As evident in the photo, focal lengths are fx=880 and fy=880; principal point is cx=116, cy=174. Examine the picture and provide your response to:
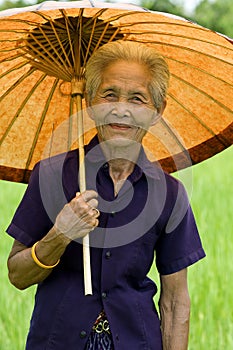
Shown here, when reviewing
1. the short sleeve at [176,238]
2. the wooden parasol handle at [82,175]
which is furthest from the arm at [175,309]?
the wooden parasol handle at [82,175]

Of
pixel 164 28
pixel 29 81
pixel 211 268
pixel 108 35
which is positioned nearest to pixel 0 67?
pixel 29 81

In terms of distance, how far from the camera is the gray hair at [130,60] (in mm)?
2570

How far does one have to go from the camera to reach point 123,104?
2.53m

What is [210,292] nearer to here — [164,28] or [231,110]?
[231,110]

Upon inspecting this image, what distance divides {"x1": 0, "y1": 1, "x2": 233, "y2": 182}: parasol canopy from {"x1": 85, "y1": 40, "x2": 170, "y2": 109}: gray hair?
2.7 inches

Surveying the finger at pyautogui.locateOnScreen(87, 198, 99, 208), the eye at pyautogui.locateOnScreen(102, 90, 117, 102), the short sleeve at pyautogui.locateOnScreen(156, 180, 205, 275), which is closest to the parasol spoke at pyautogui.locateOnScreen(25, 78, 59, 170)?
the eye at pyautogui.locateOnScreen(102, 90, 117, 102)

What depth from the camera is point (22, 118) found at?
2939 mm

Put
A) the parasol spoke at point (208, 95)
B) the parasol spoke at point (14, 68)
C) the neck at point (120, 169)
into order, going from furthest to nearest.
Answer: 1. the parasol spoke at point (208, 95)
2. the parasol spoke at point (14, 68)
3. the neck at point (120, 169)

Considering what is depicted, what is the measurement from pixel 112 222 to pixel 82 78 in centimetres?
46

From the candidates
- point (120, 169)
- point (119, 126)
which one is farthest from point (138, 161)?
point (119, 126)

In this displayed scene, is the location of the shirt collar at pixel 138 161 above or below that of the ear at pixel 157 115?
below

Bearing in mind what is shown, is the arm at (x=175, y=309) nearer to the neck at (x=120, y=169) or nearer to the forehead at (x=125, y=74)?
the neck at (x=120, y=169)

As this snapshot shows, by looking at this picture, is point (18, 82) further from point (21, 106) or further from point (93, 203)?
point (93, 203)

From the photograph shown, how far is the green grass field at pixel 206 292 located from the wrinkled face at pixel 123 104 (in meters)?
1.22
